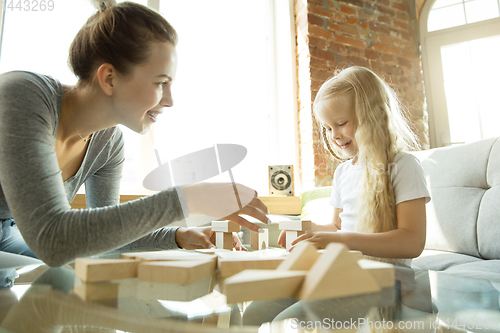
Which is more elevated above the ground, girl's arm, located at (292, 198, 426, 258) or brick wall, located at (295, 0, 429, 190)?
brick wall, located at (295, 0, 429, 190)

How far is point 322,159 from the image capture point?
7.90ft

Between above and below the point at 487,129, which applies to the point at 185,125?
below

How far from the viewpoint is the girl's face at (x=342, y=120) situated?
1.09m

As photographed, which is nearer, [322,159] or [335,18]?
[322,159]

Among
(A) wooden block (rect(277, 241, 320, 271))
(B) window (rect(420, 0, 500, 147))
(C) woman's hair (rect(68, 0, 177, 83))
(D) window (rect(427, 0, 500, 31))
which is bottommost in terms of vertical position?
(A) wooden block (rect(277, 241, 320, 271))

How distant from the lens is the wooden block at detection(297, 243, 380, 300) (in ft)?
0.90

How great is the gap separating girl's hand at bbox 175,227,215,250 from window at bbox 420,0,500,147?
9.09 feet

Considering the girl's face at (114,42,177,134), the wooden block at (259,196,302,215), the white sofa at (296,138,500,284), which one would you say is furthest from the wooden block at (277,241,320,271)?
the wooden block at (259,196,302,215)

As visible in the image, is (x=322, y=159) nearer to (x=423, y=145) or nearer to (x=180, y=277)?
(x=423, y=145)

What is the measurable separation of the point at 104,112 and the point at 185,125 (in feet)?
0.71

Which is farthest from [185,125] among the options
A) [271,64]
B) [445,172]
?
[271,64]

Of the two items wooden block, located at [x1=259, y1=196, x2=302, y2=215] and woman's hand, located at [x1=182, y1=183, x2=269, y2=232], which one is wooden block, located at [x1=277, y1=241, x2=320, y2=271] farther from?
wooden block, located at [x1=259, y1=196, x2=302, y2=215]

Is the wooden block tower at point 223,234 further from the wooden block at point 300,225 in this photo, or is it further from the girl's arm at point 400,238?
the girl's arm at point 400,238

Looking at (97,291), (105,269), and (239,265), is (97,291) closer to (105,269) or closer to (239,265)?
(105,269)
